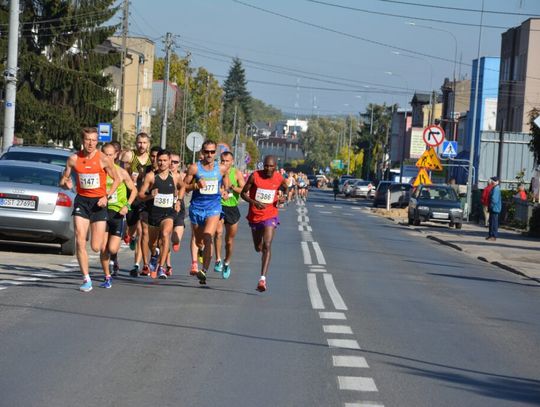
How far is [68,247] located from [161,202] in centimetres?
454

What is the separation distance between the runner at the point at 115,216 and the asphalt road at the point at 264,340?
38cm

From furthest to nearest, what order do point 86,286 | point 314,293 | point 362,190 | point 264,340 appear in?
point 362,190 < point 314,293 < point 86,286 < point 264,340

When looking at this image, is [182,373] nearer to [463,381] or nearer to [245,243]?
[463,381]

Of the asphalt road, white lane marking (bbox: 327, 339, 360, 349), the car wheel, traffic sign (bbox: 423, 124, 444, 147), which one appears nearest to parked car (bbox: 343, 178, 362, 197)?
traffic sign (bbox: 423, 124, 444, 147)

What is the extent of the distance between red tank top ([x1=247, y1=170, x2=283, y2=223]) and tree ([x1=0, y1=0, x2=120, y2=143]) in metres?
41.7

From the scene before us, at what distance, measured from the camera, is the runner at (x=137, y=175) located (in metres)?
16.7

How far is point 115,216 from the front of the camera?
51.2 ft

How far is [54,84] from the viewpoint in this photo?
195 feet

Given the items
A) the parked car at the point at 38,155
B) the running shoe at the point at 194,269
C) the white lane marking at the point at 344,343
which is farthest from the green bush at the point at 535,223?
the white lane marking at the point at 344,343

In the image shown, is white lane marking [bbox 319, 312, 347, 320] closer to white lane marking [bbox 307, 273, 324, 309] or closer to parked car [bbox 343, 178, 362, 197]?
white lane marking [bbox 307, 273, 324, 309]

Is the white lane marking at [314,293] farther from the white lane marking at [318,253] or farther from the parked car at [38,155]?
the parked car at [38,155]

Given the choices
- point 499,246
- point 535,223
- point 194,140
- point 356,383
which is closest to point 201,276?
point 356,383

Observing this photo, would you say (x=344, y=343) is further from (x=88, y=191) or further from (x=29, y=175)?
(x=29, y=175)

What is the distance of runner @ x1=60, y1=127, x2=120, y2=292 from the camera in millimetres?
14305
